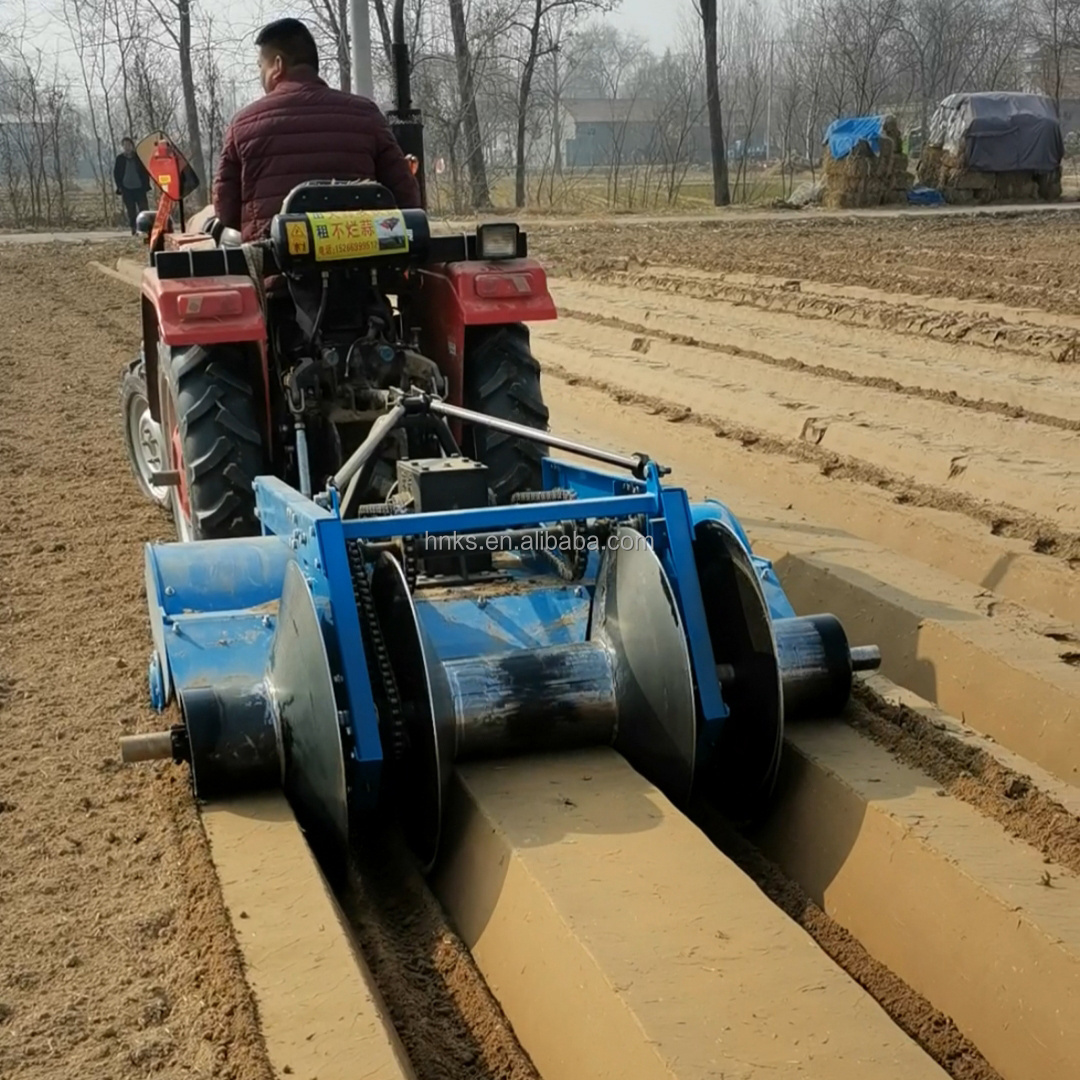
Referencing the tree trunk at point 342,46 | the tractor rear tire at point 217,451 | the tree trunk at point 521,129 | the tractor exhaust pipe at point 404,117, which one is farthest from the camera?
the tree trunk at point 521,129

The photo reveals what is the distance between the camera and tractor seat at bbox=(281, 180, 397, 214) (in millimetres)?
4641

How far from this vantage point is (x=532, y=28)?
105ft

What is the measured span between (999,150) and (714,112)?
538cm

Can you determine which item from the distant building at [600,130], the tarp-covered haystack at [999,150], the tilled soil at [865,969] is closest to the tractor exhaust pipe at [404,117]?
the tilled soil at [865,969]

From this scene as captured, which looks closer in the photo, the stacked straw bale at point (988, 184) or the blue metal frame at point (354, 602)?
the blue metal frame at point (354, 602)

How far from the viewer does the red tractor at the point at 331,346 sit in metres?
4.62

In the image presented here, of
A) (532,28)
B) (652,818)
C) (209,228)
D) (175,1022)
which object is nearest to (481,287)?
(209,228)

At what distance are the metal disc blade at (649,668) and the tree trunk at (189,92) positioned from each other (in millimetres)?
26642

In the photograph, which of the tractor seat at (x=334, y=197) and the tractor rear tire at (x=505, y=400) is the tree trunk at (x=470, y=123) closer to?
the tractor rear tire at (x=505, y=400)

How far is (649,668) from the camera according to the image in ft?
11.6

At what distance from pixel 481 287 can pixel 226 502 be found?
116 centimetres

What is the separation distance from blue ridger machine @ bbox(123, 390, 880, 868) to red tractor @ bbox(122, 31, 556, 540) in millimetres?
589

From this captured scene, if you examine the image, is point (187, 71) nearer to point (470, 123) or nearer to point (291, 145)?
point (470, 123)

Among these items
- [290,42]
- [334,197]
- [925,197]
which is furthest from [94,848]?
[925,197]
